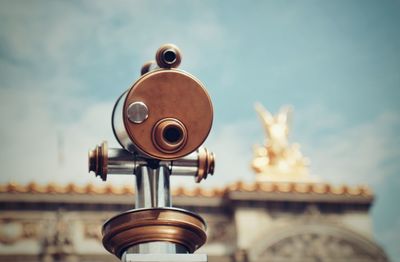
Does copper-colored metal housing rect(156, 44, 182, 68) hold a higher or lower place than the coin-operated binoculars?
higher

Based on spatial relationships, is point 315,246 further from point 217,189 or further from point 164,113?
point 164,113

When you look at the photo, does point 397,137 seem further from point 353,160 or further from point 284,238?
point 284,238

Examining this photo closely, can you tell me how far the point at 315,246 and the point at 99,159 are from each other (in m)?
5.07

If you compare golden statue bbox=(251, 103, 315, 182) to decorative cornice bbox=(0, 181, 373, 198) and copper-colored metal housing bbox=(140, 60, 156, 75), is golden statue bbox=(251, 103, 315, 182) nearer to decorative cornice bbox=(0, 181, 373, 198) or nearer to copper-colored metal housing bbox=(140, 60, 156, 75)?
decorative cornice bbox=(0, 181, 373, 198)

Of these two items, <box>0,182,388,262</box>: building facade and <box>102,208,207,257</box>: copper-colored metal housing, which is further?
<box>0,182,388,262</box>: building facade

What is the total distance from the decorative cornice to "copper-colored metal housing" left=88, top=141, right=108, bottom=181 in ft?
15.2

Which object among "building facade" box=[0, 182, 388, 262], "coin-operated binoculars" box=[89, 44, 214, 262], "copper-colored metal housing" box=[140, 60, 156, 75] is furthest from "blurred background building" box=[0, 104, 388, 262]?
"coin-operated binoculars" box=[89, 44, 214, 262]

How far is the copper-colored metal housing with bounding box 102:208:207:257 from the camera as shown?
1.18m

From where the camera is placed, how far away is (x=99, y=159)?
4.17 ft

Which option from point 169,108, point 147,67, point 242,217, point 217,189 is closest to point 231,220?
point 242,217

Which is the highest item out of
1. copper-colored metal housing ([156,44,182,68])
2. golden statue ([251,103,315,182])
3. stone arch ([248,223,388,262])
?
golden statue ([251,103,315,182])

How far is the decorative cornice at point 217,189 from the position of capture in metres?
5.81

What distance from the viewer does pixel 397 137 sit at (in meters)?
9.84

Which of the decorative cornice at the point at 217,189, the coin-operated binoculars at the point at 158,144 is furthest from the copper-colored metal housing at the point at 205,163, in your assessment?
the decorative cornice at the point at 217,189
